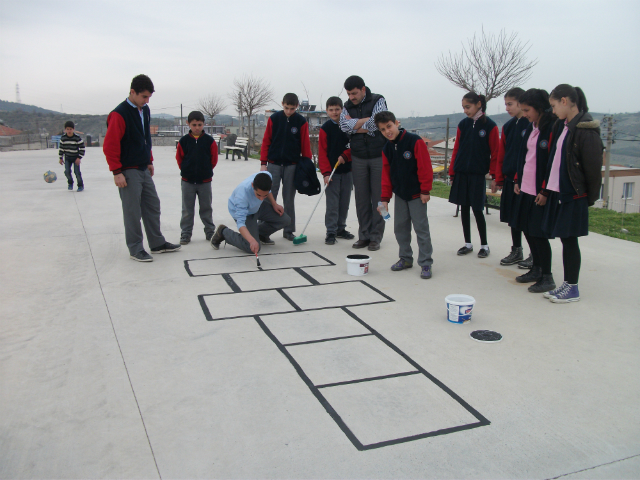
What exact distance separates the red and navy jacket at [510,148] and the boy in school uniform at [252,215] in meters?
2.09

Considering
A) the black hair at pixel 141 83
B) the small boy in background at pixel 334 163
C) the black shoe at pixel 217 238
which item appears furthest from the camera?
the small boy in background at pixel 334 163

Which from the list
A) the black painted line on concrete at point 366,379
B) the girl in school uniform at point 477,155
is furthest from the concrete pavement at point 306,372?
the girl in school uniform at point 477,155

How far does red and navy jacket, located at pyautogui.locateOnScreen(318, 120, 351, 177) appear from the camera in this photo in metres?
5.10

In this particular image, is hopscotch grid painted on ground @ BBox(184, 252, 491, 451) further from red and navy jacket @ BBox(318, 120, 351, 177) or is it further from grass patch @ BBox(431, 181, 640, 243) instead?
grass patch @ BBox(431, 181, 640, 243)

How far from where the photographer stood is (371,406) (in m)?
2.19

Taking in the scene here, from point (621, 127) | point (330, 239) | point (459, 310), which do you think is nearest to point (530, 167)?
point (459, 310)

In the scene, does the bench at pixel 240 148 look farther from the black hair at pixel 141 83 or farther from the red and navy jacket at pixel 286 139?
the black hair at pixel 141 83

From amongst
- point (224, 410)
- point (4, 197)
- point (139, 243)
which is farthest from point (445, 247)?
point (4, 197)

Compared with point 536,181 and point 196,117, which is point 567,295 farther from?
point 196,117

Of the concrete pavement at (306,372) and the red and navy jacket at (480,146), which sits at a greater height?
the red and navy jacket at (480,146)

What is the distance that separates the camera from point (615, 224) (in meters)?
6.42

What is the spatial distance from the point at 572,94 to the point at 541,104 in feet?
1.58

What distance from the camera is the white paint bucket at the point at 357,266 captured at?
406 cm

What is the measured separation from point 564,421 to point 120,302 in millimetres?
2823
